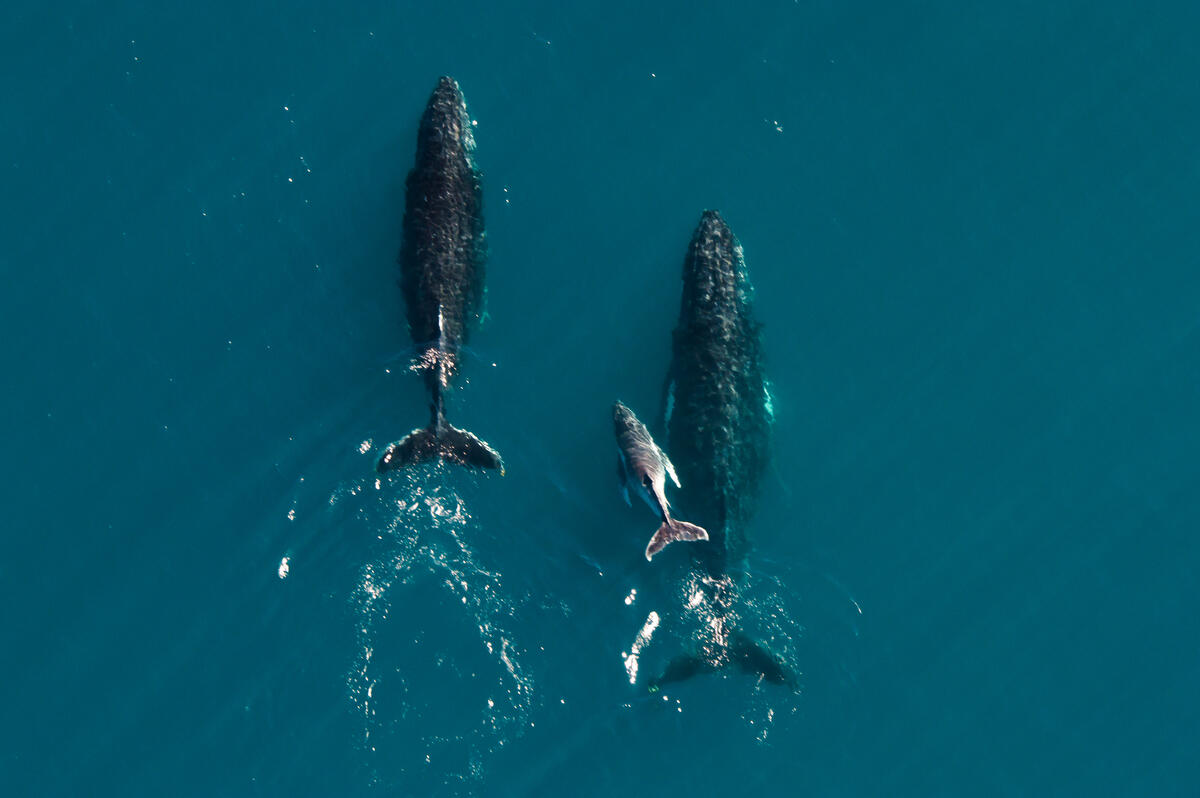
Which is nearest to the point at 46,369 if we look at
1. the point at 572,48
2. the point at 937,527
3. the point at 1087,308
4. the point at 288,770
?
the point at 288,770

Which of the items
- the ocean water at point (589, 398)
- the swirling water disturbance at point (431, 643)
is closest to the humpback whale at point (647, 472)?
the ocean water at point (589, 398)

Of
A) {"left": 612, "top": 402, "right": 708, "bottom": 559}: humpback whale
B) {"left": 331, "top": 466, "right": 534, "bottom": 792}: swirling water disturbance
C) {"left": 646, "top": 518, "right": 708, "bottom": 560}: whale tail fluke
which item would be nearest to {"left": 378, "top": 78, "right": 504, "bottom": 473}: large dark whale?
{"left": 331, "top": 466, "right": 534, "bottom": 792}: swirling water disturbance

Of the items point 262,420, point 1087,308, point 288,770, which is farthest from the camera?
point 1087,308

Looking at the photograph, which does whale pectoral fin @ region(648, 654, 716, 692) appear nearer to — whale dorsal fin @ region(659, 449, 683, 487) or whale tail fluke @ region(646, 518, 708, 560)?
whale tail fluke @ region(646, 518, 708, 560)

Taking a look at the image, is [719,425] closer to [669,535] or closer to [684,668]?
[669,535]

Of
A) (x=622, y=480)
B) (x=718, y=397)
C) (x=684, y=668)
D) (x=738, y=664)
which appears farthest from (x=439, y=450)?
(x=738, y=664)

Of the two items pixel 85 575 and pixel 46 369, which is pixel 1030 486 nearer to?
pixel 85 575

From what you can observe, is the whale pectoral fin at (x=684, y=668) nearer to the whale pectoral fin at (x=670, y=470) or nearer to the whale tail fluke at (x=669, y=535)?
the whale tail fluke at (x=669, y=535)
